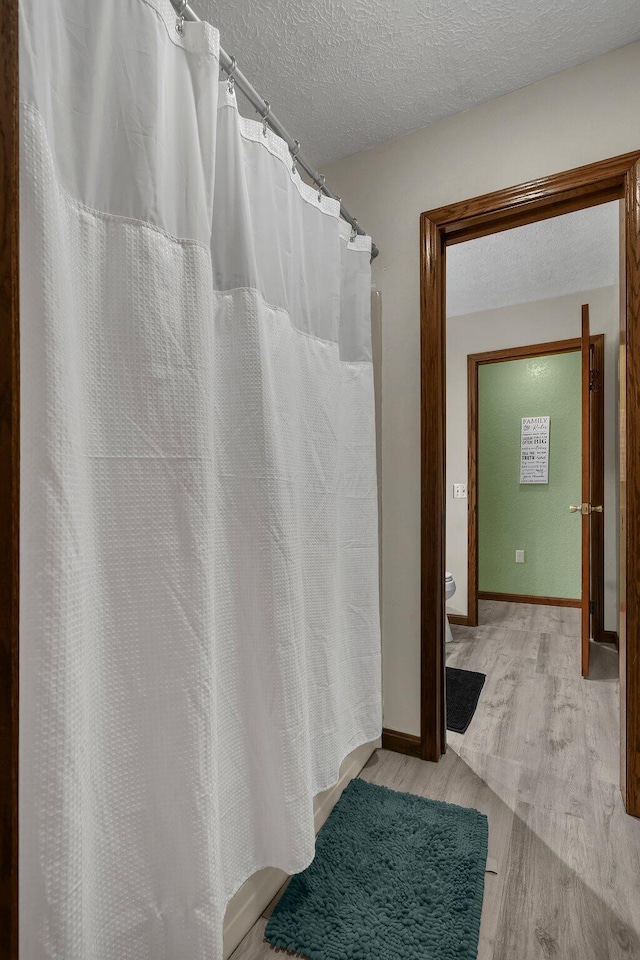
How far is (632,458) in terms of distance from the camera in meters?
1.55

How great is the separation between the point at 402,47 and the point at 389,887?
8.28 ft

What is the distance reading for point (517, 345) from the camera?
3861 mm

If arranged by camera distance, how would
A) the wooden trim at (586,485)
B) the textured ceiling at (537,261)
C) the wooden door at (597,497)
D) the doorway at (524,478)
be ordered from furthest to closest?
1. the doorway at (524,478)
2. the wooden door at (597,497)
3. the textured ceiling at (537,261)
4. the wooden trim at (586,485)

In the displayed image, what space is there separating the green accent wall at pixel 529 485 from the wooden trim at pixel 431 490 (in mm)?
2505

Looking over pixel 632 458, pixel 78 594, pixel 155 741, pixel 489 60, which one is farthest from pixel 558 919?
pixel 489 60

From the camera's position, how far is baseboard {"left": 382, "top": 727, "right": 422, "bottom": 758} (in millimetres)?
1945

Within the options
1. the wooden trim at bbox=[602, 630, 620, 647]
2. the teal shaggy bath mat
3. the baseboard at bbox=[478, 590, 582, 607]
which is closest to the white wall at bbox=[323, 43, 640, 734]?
the teal shaggy bath mat

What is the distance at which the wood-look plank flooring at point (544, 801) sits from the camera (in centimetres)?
120

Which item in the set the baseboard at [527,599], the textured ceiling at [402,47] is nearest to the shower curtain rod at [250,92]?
the textured ceiling at [402,47]

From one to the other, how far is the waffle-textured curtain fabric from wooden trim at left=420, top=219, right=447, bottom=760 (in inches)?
29.0

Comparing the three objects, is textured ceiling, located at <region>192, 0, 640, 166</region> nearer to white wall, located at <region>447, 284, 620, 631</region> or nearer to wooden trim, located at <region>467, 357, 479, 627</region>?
white wall, located at <region>447, 284, 620, 631</region>

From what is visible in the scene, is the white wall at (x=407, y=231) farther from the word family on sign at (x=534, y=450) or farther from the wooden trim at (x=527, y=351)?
the word family on sign at (x=534, y=450)

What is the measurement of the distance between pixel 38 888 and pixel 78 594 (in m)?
0.36

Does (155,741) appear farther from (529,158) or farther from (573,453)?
(573,453)
